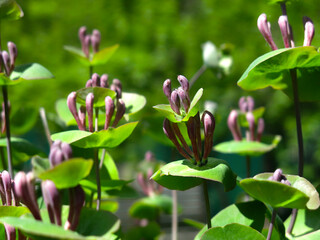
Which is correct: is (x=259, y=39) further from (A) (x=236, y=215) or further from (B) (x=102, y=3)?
(A) (x=236, y=215)

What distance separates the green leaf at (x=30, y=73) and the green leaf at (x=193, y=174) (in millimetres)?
152

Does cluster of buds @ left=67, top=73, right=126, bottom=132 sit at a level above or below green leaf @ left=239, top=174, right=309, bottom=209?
above

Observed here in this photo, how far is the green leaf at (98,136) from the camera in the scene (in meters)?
0.37

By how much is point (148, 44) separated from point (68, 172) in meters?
3.59

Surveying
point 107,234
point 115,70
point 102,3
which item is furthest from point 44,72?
point 102,3

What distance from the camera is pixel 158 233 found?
0.62m

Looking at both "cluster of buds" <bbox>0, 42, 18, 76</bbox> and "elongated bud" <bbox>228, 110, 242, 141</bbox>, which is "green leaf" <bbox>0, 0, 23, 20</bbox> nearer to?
"cluster of buds" <bbox>0, 42, 18, 76</bbox>

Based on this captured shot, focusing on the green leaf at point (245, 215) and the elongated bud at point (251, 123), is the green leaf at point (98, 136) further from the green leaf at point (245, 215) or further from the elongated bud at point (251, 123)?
the elongated bud at point (251, 123)

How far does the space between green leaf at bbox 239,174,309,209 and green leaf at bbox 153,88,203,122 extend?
6cm

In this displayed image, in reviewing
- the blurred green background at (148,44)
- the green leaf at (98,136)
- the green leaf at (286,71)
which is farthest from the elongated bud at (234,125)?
the blurred green background at (148,44)

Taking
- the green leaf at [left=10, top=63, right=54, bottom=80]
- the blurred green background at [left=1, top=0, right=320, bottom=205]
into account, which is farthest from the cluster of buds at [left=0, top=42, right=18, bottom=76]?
the blurred green background at [left=1, top=0, right=320, bottom=205]

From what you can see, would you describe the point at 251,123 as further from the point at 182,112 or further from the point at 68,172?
the point at 68,172

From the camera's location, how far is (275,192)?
31 centimetres

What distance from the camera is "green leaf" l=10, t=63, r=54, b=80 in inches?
16.4
